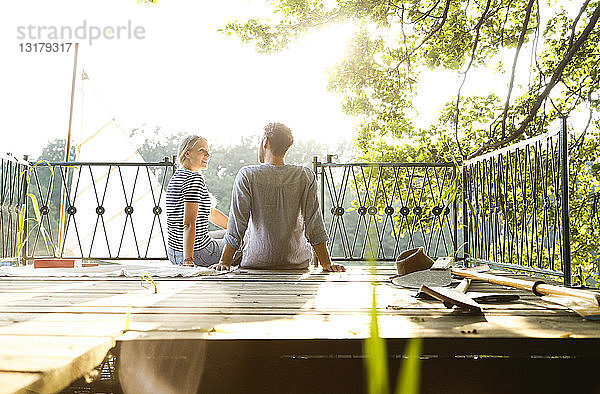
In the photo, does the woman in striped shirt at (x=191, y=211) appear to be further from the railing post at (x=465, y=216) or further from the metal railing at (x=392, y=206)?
the railing post at (x=465, y=216)

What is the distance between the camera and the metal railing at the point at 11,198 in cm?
391

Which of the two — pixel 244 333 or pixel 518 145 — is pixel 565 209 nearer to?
pixel 518 145

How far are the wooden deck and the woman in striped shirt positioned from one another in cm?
145

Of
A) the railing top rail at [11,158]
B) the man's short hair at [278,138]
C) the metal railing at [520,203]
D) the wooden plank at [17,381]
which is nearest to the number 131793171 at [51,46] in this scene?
the railing top rail at [11,158]

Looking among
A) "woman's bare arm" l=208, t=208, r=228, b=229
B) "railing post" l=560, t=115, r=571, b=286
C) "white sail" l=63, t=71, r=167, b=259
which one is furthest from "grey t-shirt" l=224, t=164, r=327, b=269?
"white sail" l=63, t=71, r=167, b=259

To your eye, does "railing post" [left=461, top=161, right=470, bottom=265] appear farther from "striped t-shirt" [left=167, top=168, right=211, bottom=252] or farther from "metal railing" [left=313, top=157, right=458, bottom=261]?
"striped t-shirt" [left=167, top=168, right=211, bottom=252]

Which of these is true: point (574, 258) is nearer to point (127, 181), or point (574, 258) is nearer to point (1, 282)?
point (127, 181)

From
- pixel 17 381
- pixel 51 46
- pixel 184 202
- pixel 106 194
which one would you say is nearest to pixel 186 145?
pixel 184 202

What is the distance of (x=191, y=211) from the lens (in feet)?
10.7

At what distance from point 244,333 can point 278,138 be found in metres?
2.00

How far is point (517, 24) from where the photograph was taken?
7531mm

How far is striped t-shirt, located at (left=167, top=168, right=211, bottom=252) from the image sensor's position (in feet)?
10.9

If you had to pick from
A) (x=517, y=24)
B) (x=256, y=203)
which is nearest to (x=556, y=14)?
(x=517, y=24)

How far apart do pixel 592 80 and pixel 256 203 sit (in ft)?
18.8
